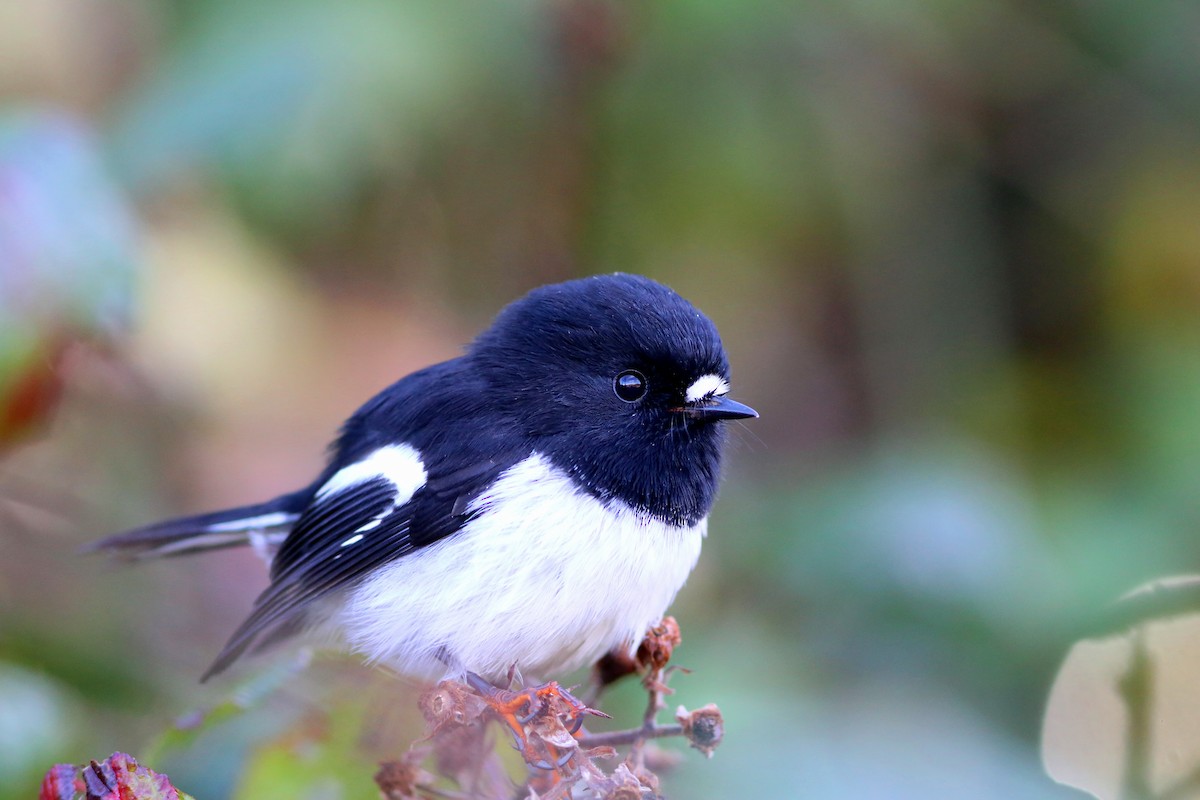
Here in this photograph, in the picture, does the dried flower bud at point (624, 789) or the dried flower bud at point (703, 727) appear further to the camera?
the dried flower bud at point (703, 727)

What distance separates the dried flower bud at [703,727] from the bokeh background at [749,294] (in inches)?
19.0

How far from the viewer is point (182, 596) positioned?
310cm

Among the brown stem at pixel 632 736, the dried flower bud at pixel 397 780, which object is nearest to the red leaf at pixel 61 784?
the dried flower bud at pixel 397 780

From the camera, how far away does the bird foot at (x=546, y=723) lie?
5.02 ft

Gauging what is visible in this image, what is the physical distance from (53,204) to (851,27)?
8.33 feet

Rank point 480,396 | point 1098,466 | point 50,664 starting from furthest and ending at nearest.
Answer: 1. point 1098,466
2. point 50,664
3. point 480,396

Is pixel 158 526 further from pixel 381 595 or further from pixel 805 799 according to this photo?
pixel 805 799

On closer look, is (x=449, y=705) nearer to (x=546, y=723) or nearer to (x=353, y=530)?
(x=546, y=723)

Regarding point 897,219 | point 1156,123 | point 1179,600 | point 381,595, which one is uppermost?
point 1156,123

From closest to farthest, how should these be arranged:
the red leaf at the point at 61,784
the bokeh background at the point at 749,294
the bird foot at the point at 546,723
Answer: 1. the red leaf at the point at 61,784
2. the bird foot at the point at 546,723
3. the bokeh background at the point at 749,294

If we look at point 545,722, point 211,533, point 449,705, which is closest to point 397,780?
point 449,705

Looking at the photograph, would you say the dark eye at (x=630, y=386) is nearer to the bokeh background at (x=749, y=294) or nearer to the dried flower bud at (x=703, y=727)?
the bokeh background at (x=749, y=294)

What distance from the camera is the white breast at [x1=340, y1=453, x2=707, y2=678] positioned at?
1888mm

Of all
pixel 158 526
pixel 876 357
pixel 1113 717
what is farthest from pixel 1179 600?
pixel 158 526
